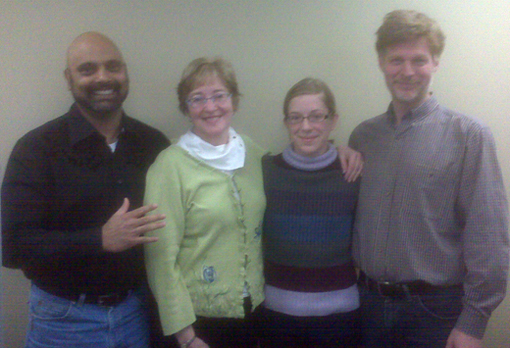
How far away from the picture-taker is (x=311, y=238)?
143cm

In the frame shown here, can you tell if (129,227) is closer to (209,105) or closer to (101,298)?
(101,298)

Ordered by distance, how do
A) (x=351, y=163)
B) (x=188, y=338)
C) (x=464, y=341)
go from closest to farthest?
(x=464, y=341)
(x=188, y=338)
(x=351, y=163)

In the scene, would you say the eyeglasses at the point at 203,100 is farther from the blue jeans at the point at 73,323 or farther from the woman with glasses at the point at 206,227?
the blue jeans at the point at 73,323

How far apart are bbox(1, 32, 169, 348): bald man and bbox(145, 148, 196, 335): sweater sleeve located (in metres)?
0.05

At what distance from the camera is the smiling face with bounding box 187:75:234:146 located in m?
1.42

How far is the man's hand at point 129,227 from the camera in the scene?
1.29 m

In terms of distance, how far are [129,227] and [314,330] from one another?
744 millimetres

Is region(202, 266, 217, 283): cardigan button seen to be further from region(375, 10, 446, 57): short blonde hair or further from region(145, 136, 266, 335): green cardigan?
region(375, 10, 446, 57): short blonde hair

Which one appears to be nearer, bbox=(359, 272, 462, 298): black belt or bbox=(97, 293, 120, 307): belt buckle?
bbox=(359, 272, 462, 298): black belt

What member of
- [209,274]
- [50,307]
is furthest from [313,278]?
[50,307]

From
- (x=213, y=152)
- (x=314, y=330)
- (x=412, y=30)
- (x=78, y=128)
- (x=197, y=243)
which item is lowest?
(x=314, y=330)

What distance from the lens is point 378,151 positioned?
1.48 metres

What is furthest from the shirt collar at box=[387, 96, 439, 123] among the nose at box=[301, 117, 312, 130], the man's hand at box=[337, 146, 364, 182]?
the nose at box=[301, 117, 312, 130]

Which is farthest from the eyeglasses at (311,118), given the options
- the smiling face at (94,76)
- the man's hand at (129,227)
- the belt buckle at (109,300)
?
the belt buckle at (109,300)
